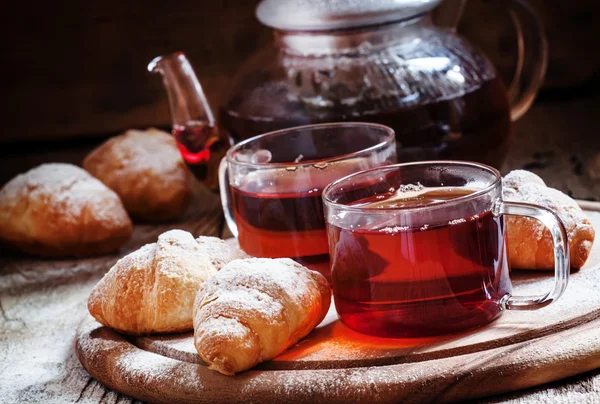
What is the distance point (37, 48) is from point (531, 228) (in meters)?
1.81

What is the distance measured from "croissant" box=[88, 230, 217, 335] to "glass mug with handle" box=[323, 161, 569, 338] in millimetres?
215

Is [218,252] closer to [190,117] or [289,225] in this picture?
[289,225]

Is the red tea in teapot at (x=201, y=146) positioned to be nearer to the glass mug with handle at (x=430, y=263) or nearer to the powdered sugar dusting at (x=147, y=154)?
the powdered sugar dusting at (x=147, y=154)

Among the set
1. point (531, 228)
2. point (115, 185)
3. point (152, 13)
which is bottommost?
point (115, 185)

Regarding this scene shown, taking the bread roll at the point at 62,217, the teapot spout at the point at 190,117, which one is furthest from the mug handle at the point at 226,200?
the bread roll at the point at 62,217

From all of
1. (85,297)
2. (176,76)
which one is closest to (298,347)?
(85,297)

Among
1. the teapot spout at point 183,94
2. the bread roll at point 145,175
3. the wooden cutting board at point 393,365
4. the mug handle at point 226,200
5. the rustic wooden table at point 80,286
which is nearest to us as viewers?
the wooden cutting board at point 393,365

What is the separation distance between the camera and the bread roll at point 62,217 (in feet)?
5.83

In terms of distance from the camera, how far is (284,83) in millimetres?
1679

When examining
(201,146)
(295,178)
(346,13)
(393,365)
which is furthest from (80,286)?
(393,365)

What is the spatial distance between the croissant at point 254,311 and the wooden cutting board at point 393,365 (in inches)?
1.0

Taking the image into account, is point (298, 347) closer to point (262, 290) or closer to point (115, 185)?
point (262, 290)

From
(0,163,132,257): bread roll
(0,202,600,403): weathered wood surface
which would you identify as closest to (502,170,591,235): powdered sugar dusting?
(0,202,600,403): weathered wood surface

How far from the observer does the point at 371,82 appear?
1.62 meters
